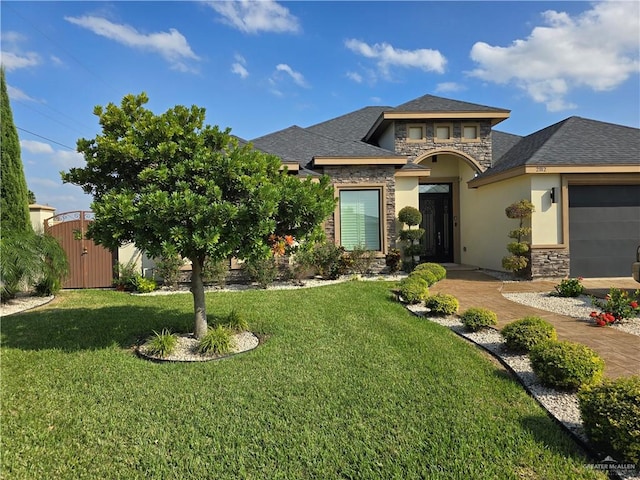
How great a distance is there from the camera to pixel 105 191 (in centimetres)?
469

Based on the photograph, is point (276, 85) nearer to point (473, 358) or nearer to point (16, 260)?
point (16, 260)

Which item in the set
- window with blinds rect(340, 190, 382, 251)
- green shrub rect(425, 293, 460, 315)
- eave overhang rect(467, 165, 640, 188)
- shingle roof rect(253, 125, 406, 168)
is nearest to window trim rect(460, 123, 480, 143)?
shingle roof rect(253, 125, 406, 168)

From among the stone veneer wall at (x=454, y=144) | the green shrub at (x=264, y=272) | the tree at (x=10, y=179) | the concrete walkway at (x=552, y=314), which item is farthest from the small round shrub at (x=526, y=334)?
the tree at (x=10, y=179)

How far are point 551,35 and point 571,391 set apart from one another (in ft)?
32.0

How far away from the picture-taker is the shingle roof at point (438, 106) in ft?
42.0

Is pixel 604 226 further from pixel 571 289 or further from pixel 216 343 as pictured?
pixel 216 343

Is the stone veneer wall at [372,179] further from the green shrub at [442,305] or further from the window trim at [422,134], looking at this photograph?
the green shrub at [442,305]

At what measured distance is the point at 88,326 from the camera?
588 centimetres

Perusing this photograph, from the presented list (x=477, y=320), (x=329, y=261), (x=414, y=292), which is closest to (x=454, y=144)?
(x=329, y=261)

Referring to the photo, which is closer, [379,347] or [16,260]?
[379,347]

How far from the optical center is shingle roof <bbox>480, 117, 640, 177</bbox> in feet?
32.7

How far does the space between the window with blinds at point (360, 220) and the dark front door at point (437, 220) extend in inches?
136

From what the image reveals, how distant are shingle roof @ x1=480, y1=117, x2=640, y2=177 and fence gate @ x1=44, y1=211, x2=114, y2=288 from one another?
11.8 metres

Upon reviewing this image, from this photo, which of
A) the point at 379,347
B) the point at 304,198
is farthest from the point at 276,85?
the point at 379,347
